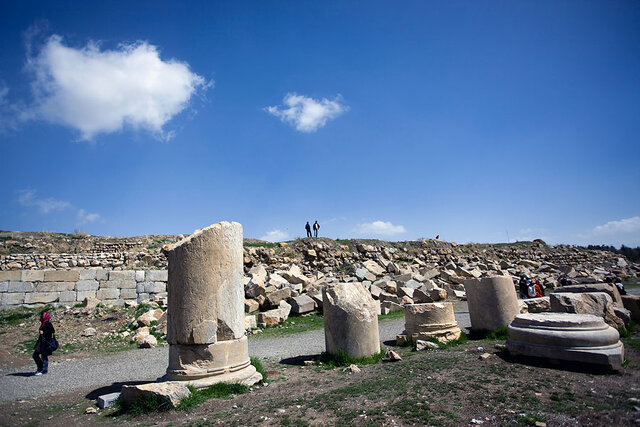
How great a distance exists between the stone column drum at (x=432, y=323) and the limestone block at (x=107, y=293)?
1317cm

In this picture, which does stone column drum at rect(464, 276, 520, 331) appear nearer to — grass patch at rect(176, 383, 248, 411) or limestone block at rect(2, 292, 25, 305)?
grass patch at rect(176, 383, 248, 411)

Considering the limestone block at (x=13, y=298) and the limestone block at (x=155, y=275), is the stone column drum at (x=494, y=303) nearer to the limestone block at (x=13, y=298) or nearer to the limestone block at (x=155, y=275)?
the limestone block at (x=155, y=275)

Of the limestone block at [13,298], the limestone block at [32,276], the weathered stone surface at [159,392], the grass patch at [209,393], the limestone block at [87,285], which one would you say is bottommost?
the grass patch at [209,393]

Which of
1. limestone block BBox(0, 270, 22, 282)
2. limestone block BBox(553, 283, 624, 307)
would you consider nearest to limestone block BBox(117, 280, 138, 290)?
limestone block BBox(0, 270, 22, 282)

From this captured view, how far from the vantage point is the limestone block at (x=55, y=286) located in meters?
15.0

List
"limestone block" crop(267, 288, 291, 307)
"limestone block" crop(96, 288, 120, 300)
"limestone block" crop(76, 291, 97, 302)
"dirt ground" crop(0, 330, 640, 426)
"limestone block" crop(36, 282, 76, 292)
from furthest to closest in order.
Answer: "limestone block" crop(96, 288, 120, 300) < "limestone block" crop(76, 291, 97, 302) < "limestone block" crop(36, 282, 76, 292) < "limestone block" crop(267, 288, 291, 307) < "dirt ground" crop(0, 330, 640, 426)

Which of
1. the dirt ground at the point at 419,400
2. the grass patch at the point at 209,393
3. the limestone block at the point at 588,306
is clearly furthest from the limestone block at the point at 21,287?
the limestone block at the point at 588,306

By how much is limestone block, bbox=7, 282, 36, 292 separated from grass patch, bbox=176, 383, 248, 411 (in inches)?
533

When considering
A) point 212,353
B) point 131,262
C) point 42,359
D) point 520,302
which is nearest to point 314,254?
point 131,262

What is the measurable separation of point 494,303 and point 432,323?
176 centimetres

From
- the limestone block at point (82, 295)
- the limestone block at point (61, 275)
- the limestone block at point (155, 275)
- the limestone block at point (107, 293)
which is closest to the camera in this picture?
the limestone block at point (61, 275)

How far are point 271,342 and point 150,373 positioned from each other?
3.46 meters

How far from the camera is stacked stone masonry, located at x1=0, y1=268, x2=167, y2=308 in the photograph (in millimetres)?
14719

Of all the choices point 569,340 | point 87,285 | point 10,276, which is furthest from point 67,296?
point 569,340
